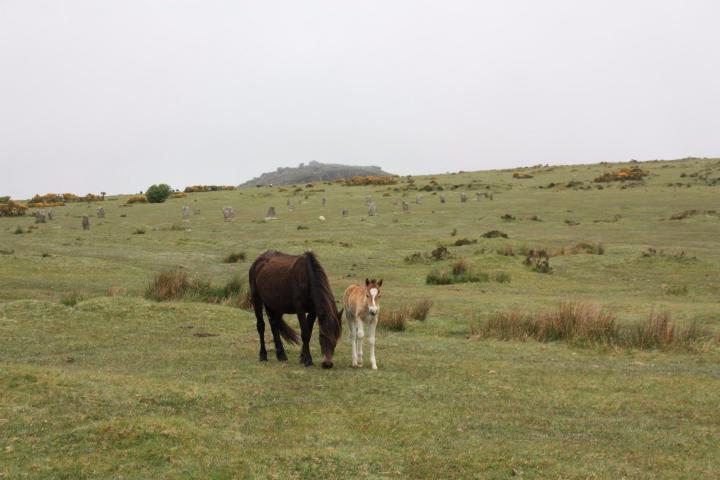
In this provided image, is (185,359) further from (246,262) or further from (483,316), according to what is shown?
(246,262)

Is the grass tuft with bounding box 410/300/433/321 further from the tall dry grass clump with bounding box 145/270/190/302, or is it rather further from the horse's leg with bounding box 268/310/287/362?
the tall dry grass clump with bounding box 145/270/190/302

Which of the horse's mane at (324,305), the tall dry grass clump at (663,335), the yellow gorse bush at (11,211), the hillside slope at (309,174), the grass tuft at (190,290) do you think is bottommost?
the tall dry grass clump at (663,335)

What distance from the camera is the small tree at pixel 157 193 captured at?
71.1 metres

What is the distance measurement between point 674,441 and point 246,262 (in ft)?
78.4

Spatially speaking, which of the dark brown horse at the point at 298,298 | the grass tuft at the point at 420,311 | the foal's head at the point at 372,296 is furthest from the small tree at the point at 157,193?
the foal's head at the point at 372,296

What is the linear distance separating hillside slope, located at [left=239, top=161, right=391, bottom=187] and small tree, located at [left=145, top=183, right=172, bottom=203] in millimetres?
63651

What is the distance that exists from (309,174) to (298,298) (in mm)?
136040

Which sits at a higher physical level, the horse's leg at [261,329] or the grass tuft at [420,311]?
the horse's leg at [261,329]

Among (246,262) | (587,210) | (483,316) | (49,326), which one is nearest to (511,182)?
(587,210)

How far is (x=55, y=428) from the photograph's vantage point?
889cm

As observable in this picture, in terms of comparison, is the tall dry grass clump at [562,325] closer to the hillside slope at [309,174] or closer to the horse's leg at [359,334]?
the horse's leg at [359,334]

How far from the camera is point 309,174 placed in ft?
486

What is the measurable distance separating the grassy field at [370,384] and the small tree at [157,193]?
39.9 metres

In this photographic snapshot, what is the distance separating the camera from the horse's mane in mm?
13070
